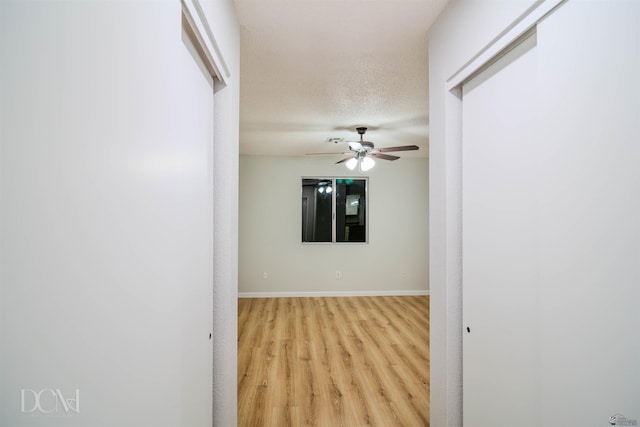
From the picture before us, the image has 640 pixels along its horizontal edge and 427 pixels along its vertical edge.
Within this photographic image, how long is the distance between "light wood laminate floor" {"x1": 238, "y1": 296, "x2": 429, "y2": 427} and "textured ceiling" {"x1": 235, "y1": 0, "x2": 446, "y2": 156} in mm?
2487

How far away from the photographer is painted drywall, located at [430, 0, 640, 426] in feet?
2.56


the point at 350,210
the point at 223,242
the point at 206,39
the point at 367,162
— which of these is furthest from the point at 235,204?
the point at 350,210

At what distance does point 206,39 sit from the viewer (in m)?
1.15

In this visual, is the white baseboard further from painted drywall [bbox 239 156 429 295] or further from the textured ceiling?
the textured ceiling

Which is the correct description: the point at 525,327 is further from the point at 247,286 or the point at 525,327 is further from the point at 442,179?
the point at 247,286

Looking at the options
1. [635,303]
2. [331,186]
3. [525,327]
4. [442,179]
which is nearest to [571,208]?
[635,303]

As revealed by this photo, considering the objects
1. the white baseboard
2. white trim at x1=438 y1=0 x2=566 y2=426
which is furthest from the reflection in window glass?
white trim at x1=438 y1=0 x2=566 y2=426

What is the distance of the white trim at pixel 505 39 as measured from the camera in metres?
1.00

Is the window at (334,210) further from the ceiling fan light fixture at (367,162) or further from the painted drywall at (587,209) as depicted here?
the painted drywall at (587,209)

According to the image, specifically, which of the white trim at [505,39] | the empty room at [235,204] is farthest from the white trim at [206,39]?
the white trim at [505,39]

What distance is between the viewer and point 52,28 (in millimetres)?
429

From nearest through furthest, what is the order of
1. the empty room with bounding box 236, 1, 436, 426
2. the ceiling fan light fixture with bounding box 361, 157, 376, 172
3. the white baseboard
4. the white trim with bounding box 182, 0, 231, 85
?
the white trim with bounding box 182, 0, 231, 85
the empty room with bounding box 236, 1, 436, 426
the ceiling fan light fixture with bounding box 361, 157, 376, 172
the white baseboard

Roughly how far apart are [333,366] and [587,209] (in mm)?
2572

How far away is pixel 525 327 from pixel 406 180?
15.8 ft
